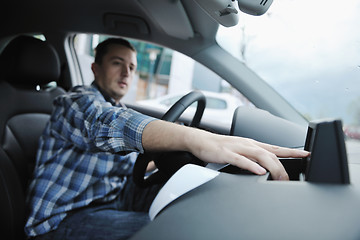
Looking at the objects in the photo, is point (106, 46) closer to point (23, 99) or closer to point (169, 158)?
point (23, 99)

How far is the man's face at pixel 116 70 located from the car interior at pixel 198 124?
0.15m

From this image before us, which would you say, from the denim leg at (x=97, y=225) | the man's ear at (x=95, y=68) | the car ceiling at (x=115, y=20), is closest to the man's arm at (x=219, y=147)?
→ the denim leg at (x=97, y=225)

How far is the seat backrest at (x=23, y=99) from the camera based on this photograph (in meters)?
1.53

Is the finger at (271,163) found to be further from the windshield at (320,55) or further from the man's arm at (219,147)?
the windshield at (320,55)

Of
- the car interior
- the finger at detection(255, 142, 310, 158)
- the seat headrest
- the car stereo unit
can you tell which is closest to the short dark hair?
the car interior

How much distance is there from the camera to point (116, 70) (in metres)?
1.55

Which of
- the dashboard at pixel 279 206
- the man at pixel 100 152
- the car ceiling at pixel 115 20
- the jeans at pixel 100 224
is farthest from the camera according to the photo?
the car ceiling at pixel 115 20

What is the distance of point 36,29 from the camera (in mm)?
1987

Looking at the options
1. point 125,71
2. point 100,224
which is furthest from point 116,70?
point 100,224

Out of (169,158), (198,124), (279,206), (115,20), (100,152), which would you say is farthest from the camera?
(115,20)

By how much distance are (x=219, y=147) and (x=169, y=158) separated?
0.29 metres

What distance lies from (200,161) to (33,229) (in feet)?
2.76

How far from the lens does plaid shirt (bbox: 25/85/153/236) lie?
1.17 m

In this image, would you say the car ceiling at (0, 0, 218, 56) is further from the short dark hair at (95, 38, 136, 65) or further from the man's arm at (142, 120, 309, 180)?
the man's arm at (142, 120, 309, 180)
